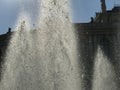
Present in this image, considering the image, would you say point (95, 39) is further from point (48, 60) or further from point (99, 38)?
point (48, 60)

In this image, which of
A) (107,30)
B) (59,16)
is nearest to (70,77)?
(59,16)

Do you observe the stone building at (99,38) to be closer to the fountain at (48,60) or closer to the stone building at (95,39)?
the stone building at (95,39)

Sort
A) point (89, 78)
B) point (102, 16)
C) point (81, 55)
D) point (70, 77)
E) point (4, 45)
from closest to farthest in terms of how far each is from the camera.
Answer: point (70, 77)
point (89, 78)
point (81, 55)
point (4, 45)
point (102, 16)

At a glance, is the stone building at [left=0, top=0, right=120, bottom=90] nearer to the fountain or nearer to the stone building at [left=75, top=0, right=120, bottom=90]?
the stone building at [left=75, top=0, right=120, bottom=90]

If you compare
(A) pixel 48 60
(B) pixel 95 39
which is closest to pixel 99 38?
(B) pixel 95 39

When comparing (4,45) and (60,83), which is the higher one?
(4,45)

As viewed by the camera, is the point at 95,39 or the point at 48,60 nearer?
the point at 48,60

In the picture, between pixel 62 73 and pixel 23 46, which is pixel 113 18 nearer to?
pixel 23 46

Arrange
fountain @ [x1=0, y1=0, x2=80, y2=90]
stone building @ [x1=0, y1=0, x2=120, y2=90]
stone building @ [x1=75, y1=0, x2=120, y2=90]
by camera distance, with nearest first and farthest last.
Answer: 1. fountain @ [x1=0, y1=0, x2=80, y2=90]
2. stone building @ [x1=75, y1=0, x2=120, y2=90]
3. stone building @ [x1=0, y1=0, x2=120, y2=90]

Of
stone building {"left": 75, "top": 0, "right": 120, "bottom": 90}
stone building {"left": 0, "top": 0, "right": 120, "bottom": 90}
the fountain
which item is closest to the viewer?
the fountain

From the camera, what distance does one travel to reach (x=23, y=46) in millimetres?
28109

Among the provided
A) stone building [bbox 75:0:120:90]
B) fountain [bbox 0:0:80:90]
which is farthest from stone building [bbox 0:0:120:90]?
fountain [bbox 0:0:80:90]

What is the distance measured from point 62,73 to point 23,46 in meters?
6.39

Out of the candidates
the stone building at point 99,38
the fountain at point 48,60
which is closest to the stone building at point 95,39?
the stone building at point 99,38
